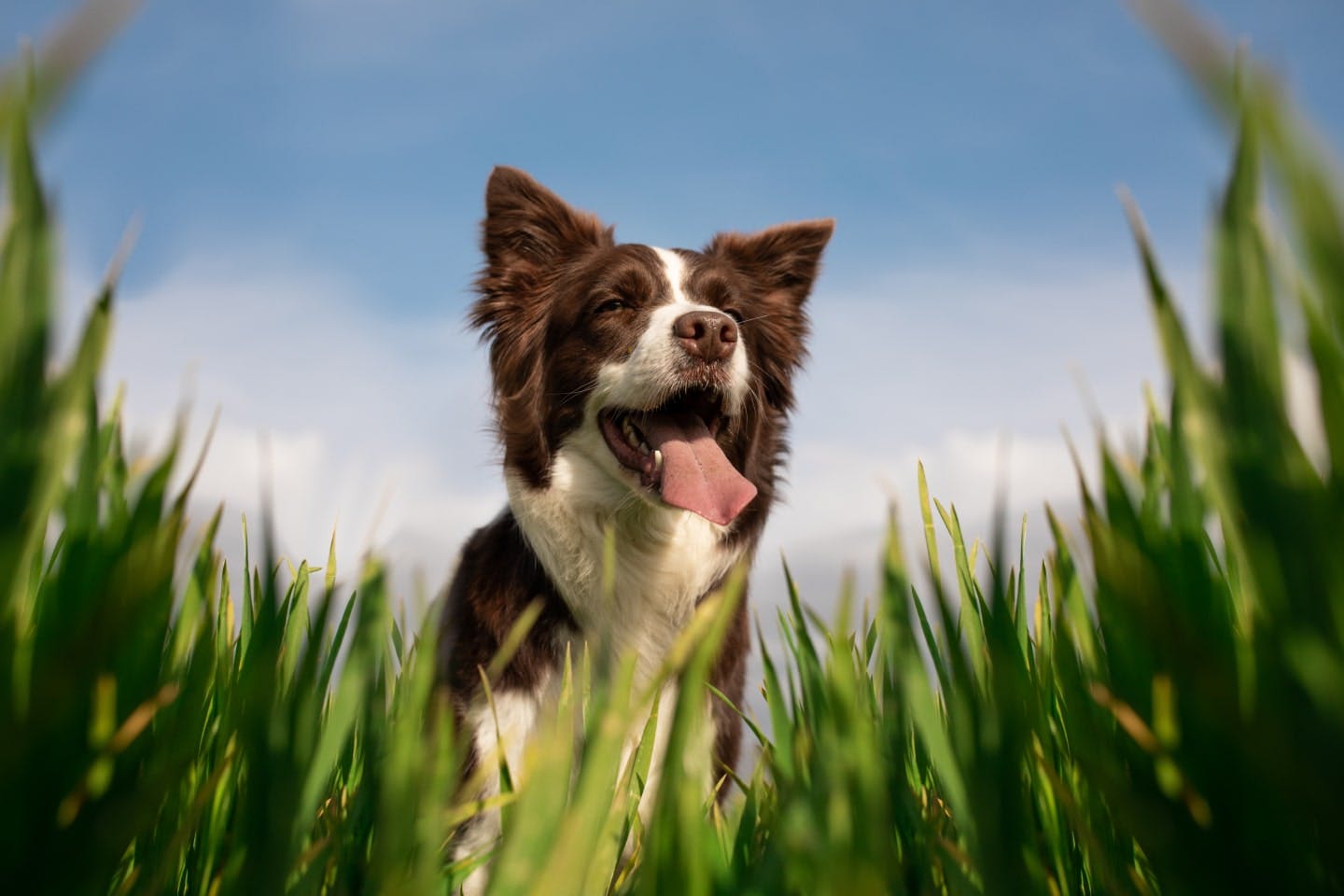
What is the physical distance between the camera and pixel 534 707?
3488 millimetres

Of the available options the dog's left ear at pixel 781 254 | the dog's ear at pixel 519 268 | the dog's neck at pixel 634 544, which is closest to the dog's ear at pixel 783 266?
the dog's left ear at pixel 781 254

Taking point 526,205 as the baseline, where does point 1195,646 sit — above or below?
below

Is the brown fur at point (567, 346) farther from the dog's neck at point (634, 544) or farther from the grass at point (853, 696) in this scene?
the grass at point (853, 696)

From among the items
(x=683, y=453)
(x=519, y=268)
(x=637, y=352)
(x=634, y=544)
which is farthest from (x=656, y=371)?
(x=519, y=268)

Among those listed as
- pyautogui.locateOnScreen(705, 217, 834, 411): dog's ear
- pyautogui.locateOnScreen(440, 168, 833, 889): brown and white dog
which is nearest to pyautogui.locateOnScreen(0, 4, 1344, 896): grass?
pyautogui.locateOnScreen(440, 168, 833, 889): brown and white dog

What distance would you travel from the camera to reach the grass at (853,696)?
73 centimetres

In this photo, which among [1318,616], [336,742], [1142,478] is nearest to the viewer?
[1318,616]

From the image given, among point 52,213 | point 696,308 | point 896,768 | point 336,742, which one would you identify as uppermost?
point 696,308

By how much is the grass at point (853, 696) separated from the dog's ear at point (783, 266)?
4033 millimetres

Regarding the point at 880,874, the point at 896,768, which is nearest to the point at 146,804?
the point at 880,874

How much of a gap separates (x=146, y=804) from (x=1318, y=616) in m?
0.97

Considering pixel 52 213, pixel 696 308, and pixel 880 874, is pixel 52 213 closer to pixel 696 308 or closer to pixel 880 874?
pixel 880 874

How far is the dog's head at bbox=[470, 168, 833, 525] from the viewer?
4.04 metres

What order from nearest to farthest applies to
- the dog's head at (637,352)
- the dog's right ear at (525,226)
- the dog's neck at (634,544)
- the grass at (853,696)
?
1. the grass at (853,696)
2. the dog's head at (637,352)
3. the dog's neck at (634,544)
4. the dog's right ear at (525,226)
